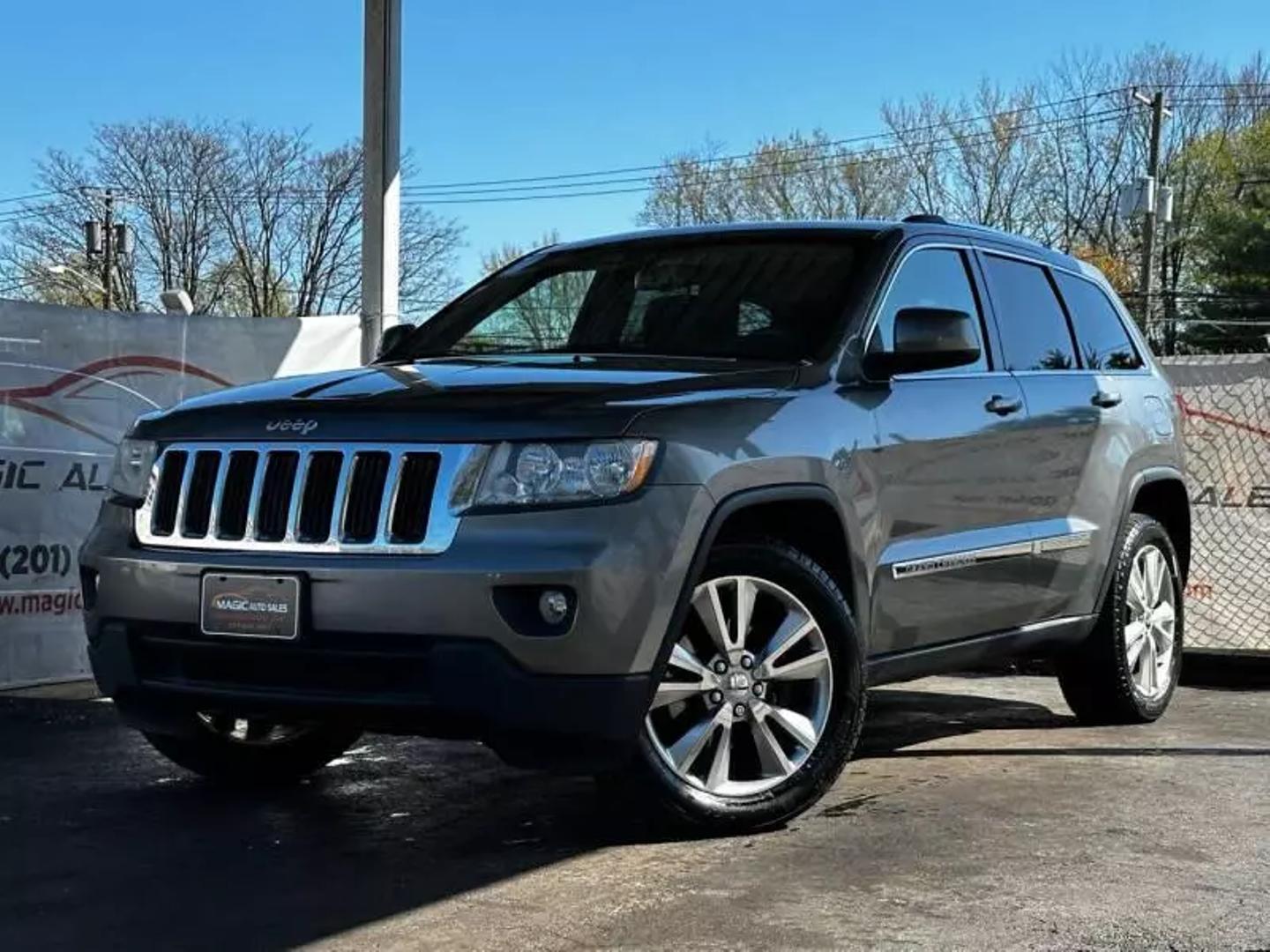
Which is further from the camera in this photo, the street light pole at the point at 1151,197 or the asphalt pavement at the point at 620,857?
the street light pole at the point at 1151,197

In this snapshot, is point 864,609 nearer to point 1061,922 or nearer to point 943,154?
point 1061,922

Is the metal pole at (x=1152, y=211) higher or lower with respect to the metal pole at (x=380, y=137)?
higher

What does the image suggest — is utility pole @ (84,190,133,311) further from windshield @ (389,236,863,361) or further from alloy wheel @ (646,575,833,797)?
alloy wheel @ (646,575,833,797)

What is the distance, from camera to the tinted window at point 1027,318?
5.75m

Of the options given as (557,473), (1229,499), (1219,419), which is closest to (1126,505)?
(557,473)

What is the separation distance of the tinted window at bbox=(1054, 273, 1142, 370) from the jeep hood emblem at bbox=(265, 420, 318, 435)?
3.32 meters

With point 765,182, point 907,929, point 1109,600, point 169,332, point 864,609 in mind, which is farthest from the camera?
point 765,182

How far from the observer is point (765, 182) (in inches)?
1841

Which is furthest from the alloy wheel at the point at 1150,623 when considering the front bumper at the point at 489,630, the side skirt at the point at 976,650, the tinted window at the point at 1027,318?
the front bumper at the point at 489,630

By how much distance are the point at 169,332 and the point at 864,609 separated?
4268 millimetres

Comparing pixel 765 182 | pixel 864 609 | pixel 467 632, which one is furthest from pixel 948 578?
pixel 765 182

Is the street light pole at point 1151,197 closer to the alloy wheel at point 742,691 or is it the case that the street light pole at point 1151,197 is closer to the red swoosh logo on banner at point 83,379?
the red swoosh logo on banner at point 83,379

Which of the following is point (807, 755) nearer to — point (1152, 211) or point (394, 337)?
point (394, 337)

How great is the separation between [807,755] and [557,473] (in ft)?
3.87
